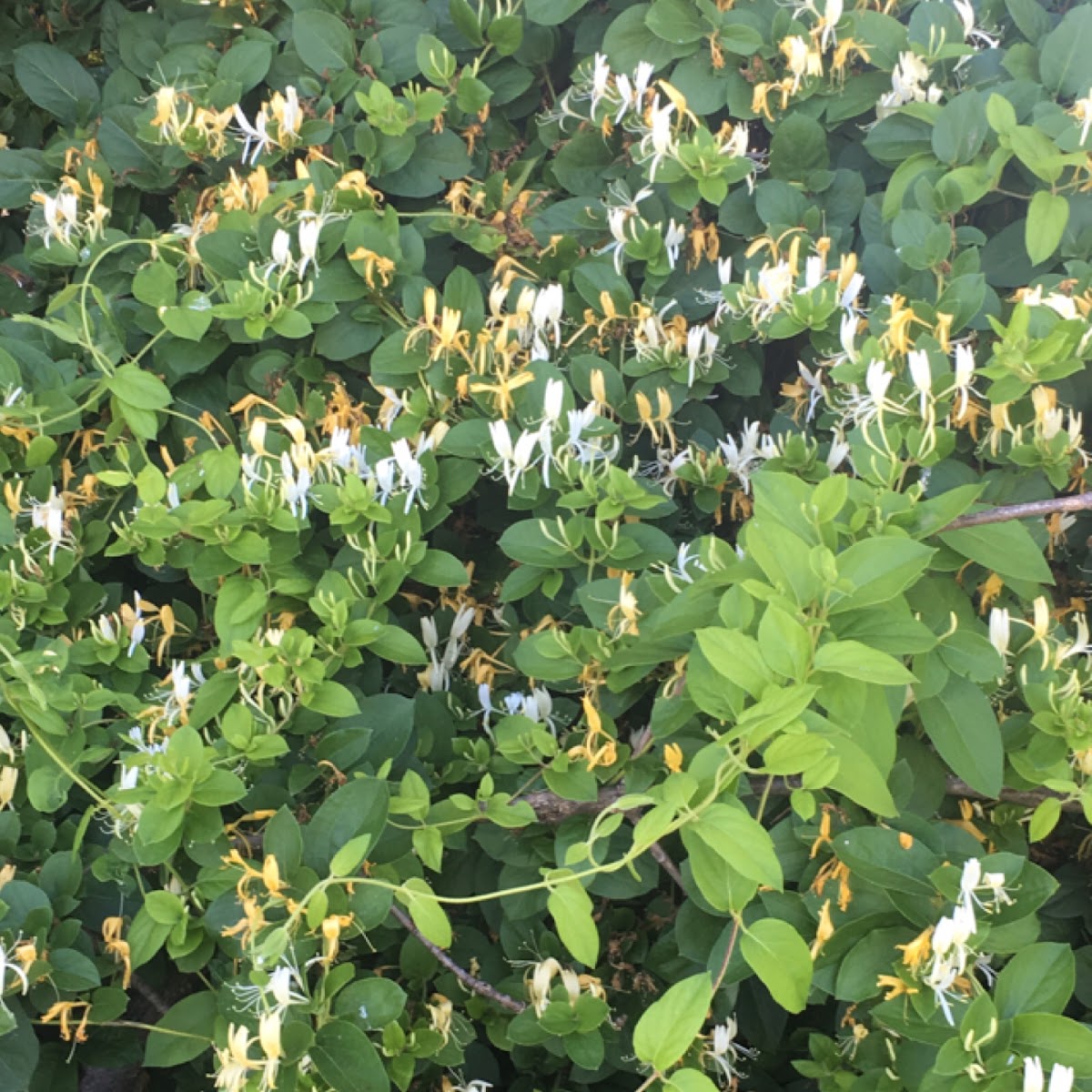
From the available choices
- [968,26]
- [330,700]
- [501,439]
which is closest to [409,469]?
[501,439]

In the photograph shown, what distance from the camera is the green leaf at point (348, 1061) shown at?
26.1 inches

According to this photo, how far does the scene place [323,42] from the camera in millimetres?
1158

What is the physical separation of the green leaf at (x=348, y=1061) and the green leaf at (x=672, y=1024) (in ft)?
0.62

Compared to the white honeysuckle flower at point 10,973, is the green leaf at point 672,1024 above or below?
above

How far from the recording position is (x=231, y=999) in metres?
0.76

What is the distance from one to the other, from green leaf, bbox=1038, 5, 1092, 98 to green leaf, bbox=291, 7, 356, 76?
696 mm

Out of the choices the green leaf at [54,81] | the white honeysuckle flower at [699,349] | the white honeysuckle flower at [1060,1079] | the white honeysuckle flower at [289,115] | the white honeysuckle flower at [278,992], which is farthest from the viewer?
the green leaf at [54,81]

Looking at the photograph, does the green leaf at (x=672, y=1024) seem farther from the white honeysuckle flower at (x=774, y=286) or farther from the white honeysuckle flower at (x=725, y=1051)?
the white honeysuckle flower at (x=774, y=286)

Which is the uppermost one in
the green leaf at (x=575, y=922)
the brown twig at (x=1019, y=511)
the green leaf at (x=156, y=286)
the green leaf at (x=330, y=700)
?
the brown twig at (x=1019, y=511)

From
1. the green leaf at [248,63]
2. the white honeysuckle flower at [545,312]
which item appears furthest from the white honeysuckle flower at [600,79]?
the green leaf at [248,63]

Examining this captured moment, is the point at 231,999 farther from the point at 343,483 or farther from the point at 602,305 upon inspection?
the point at 602,305

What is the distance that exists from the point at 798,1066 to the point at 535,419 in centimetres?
53

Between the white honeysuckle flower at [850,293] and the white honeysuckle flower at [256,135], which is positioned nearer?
the white honeysuckle flower at [850,293]

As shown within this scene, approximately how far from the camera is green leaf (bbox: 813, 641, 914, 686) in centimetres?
56
